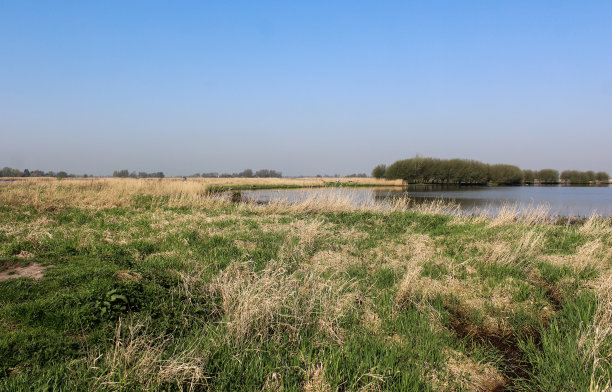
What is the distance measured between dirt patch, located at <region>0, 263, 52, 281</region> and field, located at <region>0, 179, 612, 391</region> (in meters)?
0.03

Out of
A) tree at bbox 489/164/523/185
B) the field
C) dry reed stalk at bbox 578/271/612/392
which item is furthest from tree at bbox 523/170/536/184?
dry reed stalk at bbox 578/271/612/392

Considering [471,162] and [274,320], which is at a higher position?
[471,162]

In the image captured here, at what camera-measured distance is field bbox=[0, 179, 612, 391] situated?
8.66 ft

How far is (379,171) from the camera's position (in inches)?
2724

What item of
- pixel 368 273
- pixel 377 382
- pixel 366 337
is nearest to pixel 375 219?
pixel 368 273

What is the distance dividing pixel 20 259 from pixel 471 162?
69.0m

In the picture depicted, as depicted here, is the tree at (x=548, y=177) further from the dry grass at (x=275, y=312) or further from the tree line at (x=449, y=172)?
the dry grass at (x=275, y=312)

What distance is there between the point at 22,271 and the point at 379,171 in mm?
67643

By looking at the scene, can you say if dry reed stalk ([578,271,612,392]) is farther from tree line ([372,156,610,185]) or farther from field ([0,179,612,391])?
tree line ([372,156,610,185])

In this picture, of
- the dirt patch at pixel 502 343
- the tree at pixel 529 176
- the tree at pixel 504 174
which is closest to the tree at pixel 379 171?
the tree at pixel 504 174

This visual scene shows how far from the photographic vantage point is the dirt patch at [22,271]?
4.45 meters

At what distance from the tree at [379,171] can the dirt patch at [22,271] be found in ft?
218

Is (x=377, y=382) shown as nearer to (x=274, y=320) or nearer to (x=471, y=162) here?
(x=274, y=320)

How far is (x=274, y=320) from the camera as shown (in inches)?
138
